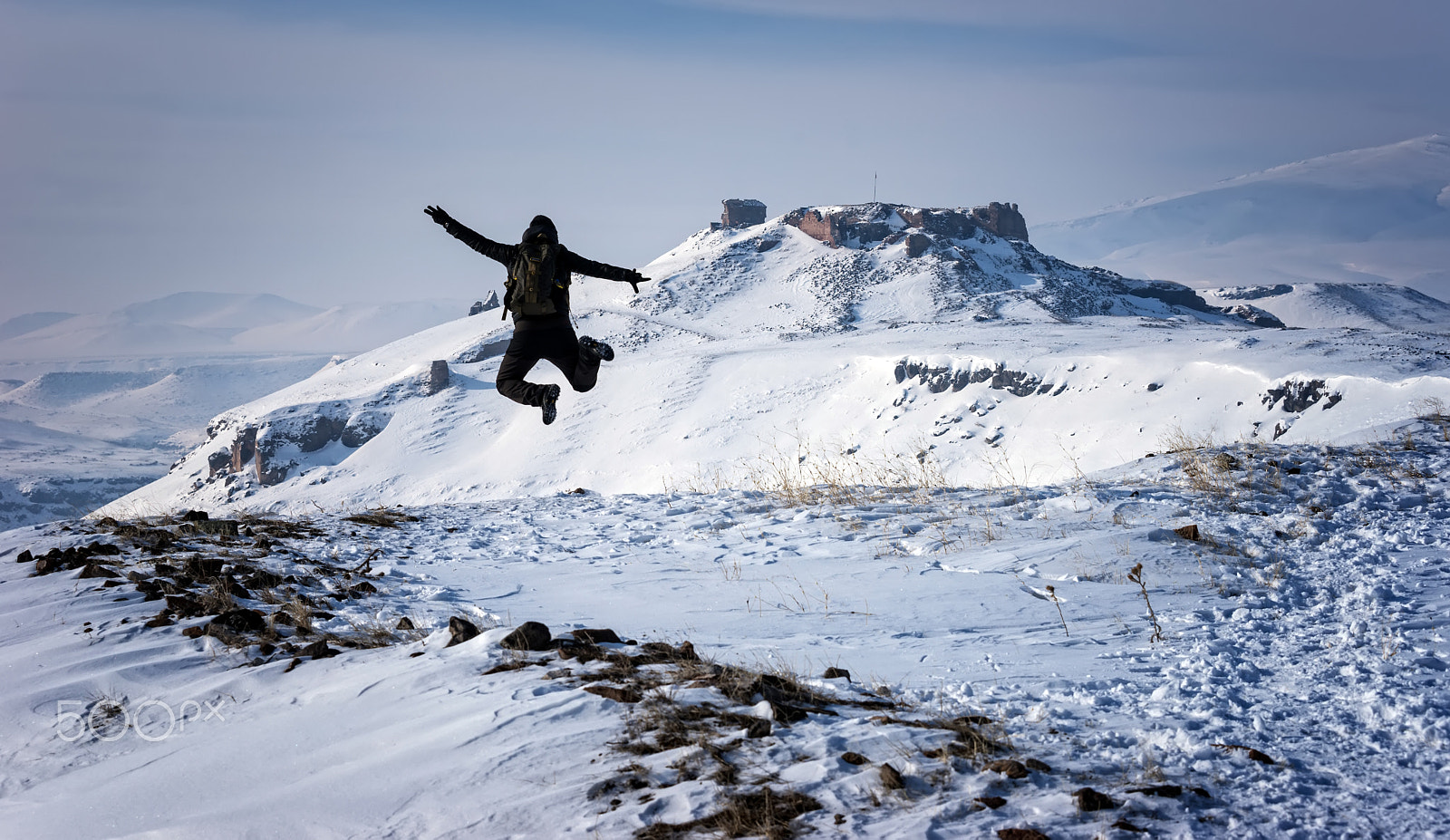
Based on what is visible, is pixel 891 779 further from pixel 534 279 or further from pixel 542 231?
pixel 542 231

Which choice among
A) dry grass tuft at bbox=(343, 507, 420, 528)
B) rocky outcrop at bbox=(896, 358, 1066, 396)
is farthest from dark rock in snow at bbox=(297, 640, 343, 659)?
rocky outcrop at bbox=(896, 358, 1066, 396)

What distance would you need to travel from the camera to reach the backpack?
25.5 feet

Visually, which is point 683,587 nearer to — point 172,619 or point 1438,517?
point 172,619

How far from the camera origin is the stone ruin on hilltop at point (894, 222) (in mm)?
119438

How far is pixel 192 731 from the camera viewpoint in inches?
169

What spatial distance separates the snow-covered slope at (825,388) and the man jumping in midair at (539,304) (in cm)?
575

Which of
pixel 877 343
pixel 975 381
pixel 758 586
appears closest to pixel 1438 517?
pixel 758 586

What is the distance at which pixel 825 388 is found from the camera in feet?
182

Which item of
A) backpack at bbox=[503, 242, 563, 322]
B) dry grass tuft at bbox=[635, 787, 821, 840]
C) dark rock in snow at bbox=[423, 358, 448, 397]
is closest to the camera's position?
dry grass tuft at bbox=[635, 787, 821, 840]

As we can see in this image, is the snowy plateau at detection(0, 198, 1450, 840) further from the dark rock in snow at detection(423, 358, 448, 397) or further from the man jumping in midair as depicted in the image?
the dark rock in snow at detection(423, 358, 448, 397)

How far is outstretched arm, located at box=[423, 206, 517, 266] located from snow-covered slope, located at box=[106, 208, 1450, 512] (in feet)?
22.2

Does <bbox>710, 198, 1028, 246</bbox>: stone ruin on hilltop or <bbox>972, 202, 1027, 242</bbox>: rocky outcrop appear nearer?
<bbox>710, 198, 1028, 246</bbox>: stone ruin on hilltop

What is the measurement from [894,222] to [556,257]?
12413cm

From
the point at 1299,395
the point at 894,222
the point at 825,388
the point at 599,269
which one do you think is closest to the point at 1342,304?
the point at 894,222
